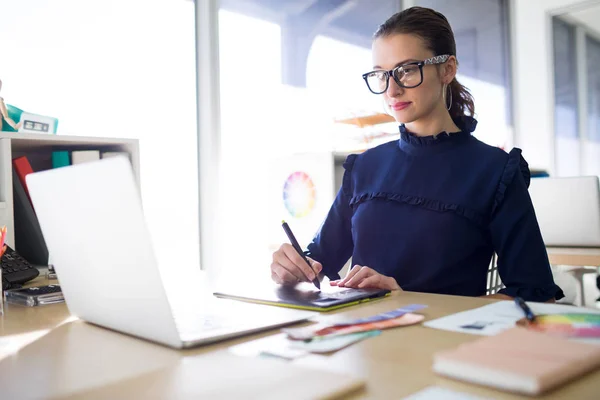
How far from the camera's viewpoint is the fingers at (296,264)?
106 centimetres

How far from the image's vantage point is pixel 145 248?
1.97 ft

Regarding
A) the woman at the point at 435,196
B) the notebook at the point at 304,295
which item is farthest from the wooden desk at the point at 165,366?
the woman at the point at 435,196

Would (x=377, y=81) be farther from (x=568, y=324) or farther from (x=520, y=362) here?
(x=520, y=362)

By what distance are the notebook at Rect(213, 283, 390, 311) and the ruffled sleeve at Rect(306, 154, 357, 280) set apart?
348 mm

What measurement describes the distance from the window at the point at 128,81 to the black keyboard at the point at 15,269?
22.9 inches

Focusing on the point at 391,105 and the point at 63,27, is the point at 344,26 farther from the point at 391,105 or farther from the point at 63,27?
the point at 391,105

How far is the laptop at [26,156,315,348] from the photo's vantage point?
23.8 inches

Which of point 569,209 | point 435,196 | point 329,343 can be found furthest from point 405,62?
point 569,209

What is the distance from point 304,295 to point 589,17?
14.6ft

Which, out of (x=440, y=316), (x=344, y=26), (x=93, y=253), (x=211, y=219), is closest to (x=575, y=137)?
(x=344, y=26)

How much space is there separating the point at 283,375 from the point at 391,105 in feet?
3.04

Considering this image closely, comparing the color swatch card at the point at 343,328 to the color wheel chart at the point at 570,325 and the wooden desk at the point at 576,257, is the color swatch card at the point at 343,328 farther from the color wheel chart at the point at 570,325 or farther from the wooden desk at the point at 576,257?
the wooden desk at the point at 576,257

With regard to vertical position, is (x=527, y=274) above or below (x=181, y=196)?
below

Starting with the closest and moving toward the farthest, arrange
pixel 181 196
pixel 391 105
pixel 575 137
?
pixel 391 105 → pixel 181 196 → pixel 575 137
